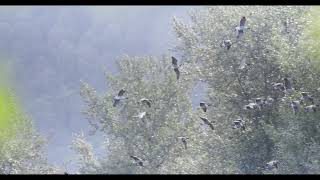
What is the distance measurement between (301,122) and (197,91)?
348cm

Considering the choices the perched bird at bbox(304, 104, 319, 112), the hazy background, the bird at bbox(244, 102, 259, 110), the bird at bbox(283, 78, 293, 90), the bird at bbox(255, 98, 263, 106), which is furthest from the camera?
the hazy background

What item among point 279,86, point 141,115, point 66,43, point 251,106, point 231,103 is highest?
point 279,86

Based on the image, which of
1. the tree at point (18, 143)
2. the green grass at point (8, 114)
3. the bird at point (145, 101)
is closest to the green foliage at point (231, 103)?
the bird at point (145, 101)

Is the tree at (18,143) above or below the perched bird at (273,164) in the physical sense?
below

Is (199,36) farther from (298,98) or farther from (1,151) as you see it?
(1,151)

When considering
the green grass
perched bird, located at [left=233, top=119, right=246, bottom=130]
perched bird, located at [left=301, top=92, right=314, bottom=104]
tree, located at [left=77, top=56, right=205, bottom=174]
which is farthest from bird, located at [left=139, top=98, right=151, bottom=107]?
perched bird, located at [left=301, top=92, right=314, bottom=104]

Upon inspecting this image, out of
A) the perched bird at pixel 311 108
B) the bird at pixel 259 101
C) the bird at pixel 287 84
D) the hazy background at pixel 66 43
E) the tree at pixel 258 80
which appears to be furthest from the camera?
the hazy background at pixel 66 43

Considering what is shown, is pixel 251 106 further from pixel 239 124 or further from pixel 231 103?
pixel 231 103

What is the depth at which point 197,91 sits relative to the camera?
11172 mm

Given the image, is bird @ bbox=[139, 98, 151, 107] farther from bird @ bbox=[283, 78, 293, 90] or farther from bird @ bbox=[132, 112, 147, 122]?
bird @ bbox=[283, 78, 293, 90]

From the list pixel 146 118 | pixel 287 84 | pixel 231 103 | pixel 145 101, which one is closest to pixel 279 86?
pixel 287 84

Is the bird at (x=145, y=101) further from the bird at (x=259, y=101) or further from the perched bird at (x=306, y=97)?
the perched bird at (x=306, y=97)

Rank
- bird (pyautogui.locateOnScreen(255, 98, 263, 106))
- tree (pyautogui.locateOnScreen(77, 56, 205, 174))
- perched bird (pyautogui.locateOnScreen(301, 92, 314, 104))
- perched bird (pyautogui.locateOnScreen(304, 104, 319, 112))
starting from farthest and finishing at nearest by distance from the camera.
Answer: tree (pyautogui.locateOnScreen(77, 56, 205, 174))
bird (pyautogui.locateOnScreen(255, 98, 263, 106))
perched bird (pyautogui.locateOnScreen(301, 92, 314, 104))
perched bird (pyautogui.locateOnScreen(304, 104, 319, 112))
